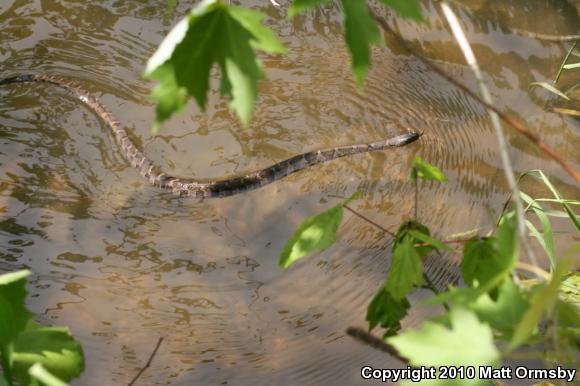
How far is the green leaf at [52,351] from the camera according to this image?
1560 millimetres

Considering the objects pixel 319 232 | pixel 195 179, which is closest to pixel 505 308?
pixel 319 232

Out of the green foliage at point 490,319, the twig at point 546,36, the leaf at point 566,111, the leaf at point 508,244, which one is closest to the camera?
the green foliage at point 490,319

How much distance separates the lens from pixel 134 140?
5750mm

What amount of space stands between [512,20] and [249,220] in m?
3.80

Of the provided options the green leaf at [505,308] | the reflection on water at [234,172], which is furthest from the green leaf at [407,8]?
the reflection on water at [234,172]

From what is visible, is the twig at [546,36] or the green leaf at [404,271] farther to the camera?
the twig at [546,36]

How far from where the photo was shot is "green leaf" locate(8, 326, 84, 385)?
1560 millimetres

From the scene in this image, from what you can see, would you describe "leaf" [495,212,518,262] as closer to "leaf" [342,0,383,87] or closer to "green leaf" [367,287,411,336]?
"leaf" [342,0,383,87]

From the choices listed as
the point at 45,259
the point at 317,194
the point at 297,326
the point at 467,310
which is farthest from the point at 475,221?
the point at 467,310

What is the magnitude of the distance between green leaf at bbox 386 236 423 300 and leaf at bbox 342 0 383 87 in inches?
23.6

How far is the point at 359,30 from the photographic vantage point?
1472mm

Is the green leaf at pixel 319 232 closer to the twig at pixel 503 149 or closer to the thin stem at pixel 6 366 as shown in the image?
the twig at pixel 503 149

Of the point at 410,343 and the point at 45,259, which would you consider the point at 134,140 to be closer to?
the point at 45,259

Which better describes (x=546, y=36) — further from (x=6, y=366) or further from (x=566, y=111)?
(x=6, y=366)
